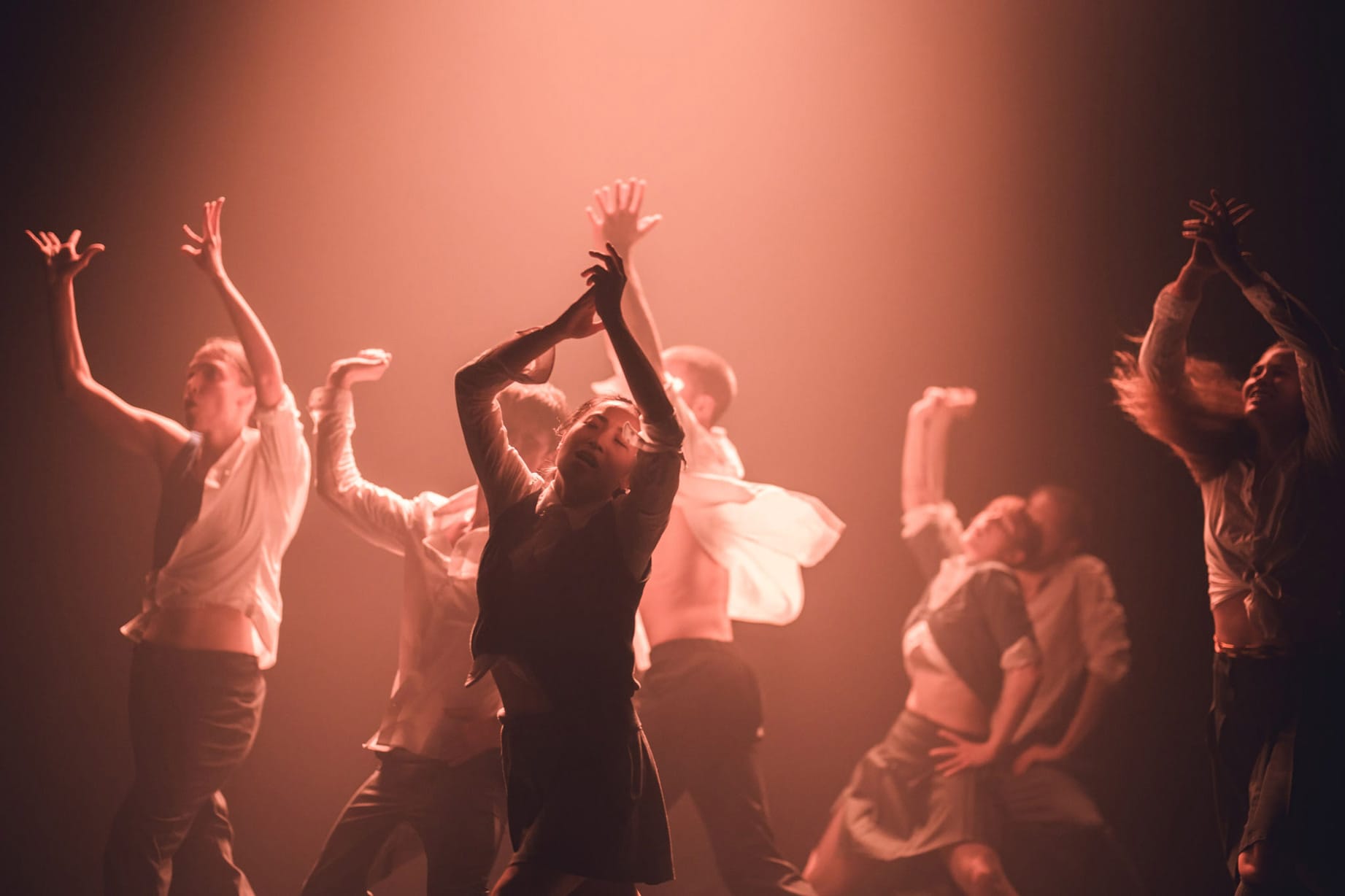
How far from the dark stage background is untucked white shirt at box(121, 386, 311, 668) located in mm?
473

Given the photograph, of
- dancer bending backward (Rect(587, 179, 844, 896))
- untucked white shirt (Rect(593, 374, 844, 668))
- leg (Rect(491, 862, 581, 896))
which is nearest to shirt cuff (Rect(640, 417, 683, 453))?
leg (Rect(491, 862, 581, 896))

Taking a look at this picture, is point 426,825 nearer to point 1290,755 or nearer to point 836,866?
point 836,866

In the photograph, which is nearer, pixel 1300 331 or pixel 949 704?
pixel 1300 331

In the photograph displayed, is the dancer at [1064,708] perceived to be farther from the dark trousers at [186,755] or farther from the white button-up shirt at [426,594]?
the dark trousers at [186,755]

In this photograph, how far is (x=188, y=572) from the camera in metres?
3.47

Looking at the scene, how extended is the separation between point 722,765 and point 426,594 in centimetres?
108

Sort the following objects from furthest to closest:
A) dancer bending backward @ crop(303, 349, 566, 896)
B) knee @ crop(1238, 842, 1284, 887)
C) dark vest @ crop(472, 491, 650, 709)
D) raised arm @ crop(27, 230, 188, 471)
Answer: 1. raised arm @ crop(27, 230, 188, 471)
2. dancer bending backward @ crop(303, 349, 566, 896)
3. knee @ crop(1238, 842, 1284, 887)
4. dark vest @ crop(472, 491, 650, 709)

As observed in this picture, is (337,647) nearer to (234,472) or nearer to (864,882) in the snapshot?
(234,472)

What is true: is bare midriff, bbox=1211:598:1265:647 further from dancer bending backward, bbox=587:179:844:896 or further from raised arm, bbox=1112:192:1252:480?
dancer bending backward, bbox=587:179:844:896

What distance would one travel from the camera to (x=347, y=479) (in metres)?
3.27

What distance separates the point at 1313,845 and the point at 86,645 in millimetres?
3887

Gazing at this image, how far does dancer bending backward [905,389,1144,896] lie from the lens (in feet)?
12.4

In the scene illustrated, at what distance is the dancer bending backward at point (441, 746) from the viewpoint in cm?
279

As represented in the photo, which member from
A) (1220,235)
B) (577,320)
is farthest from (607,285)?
(1220,235)
